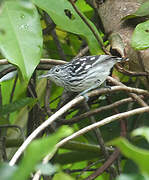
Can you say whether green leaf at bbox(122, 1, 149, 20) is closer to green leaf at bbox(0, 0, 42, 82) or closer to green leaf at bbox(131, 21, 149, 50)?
green leaf at bbox(131, 21, 149, 50)

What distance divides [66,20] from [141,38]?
52cm

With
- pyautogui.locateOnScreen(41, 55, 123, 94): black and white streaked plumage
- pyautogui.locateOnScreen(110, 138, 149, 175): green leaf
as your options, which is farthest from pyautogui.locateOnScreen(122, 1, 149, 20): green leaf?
pyautogui.locateOnScreen(110, 138, 149, 175): green leaf

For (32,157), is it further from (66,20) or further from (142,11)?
(142,11)

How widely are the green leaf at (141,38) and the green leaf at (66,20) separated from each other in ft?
1.17

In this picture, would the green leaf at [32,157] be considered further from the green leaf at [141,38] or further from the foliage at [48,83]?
the green leaf at [141,38]

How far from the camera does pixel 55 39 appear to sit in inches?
133

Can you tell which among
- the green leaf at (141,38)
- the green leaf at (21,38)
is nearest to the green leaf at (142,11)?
the green leaf at (141,38)

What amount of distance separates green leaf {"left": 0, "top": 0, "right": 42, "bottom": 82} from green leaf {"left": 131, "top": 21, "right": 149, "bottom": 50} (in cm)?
55

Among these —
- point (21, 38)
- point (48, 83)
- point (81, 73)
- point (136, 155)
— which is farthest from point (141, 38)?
point (136, 155)

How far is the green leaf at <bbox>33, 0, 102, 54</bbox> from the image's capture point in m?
2.42

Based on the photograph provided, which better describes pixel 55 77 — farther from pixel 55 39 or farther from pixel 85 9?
pixel 85 9

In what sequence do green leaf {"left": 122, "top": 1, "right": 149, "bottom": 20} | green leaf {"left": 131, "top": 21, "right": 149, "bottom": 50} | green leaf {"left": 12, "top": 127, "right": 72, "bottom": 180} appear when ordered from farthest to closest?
1. green leaf {"left": 122, "top": 1, "right": 149, "bottom": 20}
2. green leaf {"left": 131, "top": 21, "right": 149, "bottom": 50}
3. green leaf {"left": 12, "top": 127, "right": 72, "bottom": 180}

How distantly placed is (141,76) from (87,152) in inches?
29.0

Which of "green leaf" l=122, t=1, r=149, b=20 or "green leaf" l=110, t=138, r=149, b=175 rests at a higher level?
"green leaf" l=110, t=138, r=149, b=175
